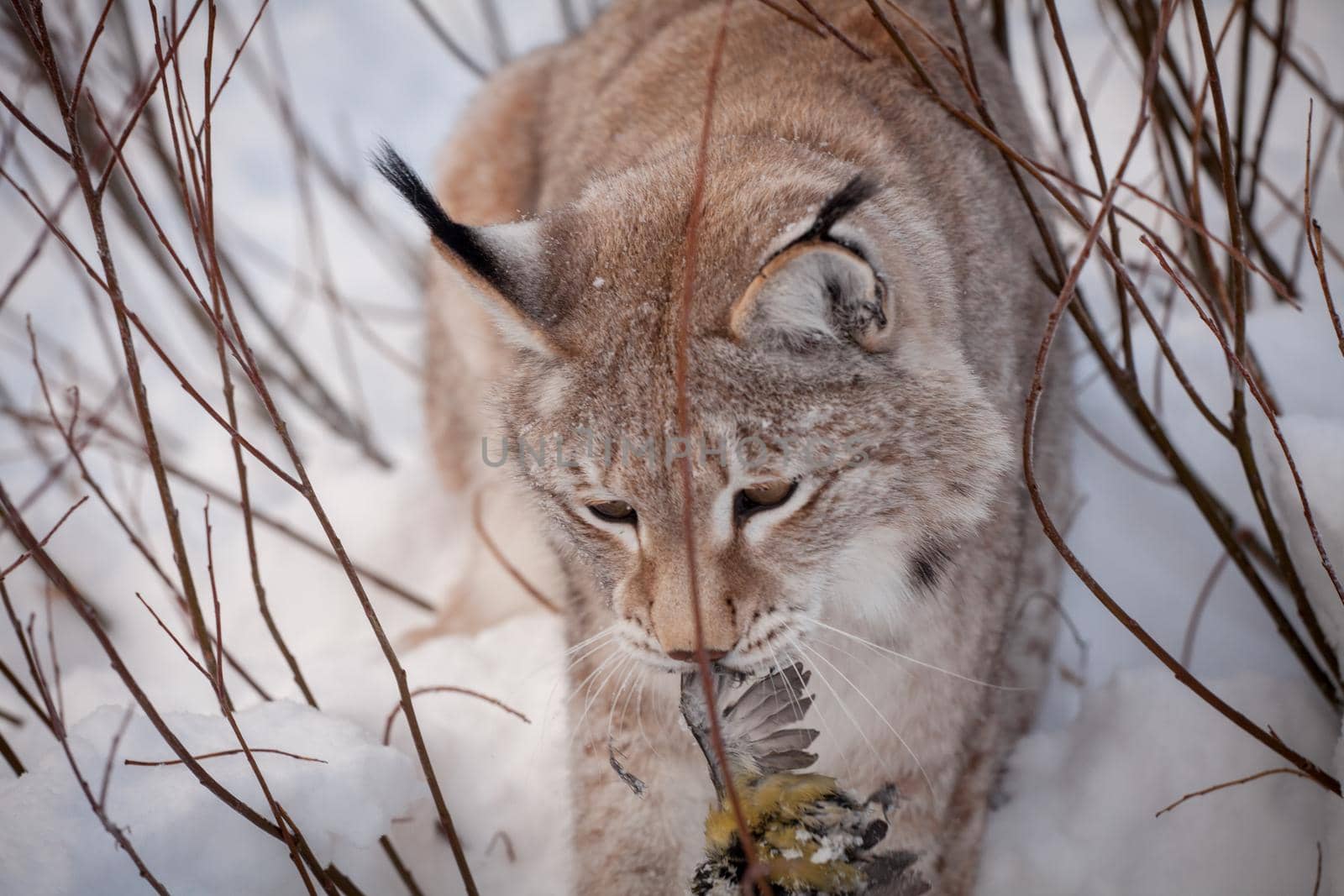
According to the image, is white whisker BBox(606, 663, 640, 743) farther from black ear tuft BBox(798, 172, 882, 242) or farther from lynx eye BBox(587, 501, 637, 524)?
black ear tuft BBox(798, 172, 882, 242)

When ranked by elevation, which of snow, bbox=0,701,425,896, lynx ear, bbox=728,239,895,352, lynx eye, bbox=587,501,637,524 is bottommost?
snow, bbox=0,701,425,896

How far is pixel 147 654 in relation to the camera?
3.59 m

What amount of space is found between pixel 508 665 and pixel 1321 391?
8.63 feet

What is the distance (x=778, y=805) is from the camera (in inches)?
73.3

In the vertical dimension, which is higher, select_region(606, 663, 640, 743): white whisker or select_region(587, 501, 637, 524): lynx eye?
select_region(587, 501, 637, 524): lynx eye

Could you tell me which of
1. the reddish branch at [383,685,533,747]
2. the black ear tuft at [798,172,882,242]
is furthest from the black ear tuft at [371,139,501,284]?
the reddish branch at [383,685,533,747]

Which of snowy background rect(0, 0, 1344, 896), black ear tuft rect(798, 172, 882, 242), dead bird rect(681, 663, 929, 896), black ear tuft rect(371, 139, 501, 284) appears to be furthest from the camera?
snowy background rect(0, 0, 1344, 896)

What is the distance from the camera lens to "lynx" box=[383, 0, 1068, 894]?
1.73 meters

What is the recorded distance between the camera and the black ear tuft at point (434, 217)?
5.46 ft

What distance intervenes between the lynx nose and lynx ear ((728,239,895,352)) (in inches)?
21.8

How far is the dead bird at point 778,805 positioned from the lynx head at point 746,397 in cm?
17

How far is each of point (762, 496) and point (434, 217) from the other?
0.74 m

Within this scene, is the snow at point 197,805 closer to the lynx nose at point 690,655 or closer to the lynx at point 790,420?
the lynx at point 790,420

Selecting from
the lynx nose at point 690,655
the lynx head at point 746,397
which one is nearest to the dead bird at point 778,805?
the lynx nose at point 690,655
